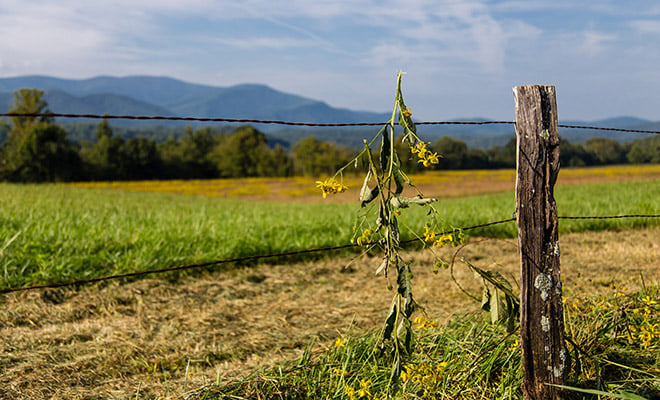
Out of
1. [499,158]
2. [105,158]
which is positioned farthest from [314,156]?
[105,158]

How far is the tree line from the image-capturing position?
43156mm

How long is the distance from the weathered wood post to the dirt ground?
409 mm

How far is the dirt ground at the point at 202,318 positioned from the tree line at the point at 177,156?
117 feet

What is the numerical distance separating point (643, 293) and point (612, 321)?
0.87 metres

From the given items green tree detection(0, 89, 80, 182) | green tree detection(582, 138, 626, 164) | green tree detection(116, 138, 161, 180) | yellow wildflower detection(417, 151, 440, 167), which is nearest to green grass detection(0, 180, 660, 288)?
yellow wildflower detection(417, 151, 440, 167)

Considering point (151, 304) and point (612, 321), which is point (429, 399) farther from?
point (151, 304)

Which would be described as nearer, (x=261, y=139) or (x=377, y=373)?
(x=377, y=373)

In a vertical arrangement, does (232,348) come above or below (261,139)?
below

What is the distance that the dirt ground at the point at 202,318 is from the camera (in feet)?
10.4

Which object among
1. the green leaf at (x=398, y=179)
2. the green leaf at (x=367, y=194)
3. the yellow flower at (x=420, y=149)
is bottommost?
the green leaf at (x=367, y=194)

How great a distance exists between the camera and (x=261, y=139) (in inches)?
2638

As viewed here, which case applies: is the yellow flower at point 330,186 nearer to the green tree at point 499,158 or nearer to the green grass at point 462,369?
the green grass at point 462,369

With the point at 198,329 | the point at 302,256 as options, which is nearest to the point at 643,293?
the point at 198,329

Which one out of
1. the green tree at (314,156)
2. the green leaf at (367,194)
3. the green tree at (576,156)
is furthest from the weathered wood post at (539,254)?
the green tree at (314,156)
